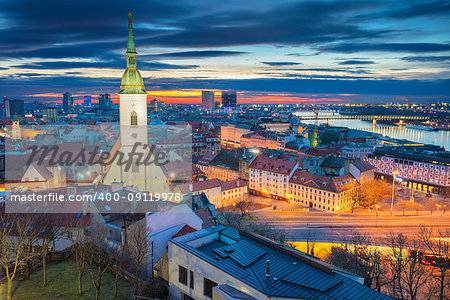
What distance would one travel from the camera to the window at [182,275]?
13922 millimetres

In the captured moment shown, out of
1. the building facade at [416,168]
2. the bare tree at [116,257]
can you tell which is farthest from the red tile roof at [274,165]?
the bare tree at [116,257]

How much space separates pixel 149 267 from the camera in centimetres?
1736

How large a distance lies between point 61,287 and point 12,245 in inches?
158

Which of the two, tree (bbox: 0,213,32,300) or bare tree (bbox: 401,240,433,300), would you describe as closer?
tree (bbox: 0,213,32,300)

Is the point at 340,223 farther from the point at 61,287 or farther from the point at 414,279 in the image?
the point at 61,287

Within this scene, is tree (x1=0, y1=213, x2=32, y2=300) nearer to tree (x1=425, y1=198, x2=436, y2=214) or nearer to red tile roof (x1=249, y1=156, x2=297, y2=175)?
red tile roof (x1=249, y1=156, x2=297, y2=175)

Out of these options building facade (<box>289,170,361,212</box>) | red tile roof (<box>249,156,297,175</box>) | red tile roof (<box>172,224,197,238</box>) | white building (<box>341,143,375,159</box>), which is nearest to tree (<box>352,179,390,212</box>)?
building facade (<box>289,170,361,212</box>)

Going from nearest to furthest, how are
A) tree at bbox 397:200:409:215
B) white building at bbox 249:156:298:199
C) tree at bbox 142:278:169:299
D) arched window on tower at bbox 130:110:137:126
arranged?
1. tree at bbox 142:278:169:299
2. arched window on tower at bbox 130:110:137:126
3. tree at bbox 397:200:409:215
4. white building at bbox 249:156:298:199

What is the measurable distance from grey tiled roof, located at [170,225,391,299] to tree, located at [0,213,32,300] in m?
7.68

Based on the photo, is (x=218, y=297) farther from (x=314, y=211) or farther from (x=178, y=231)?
(x=314, y=211)

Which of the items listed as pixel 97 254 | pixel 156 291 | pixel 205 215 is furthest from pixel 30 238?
pixel 205 215

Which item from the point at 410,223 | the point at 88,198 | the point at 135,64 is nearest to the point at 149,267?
the point at 88,198

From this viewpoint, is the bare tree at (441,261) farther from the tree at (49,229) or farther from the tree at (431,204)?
the tree at (49,229)

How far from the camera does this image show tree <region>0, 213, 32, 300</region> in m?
Result: 15.5
